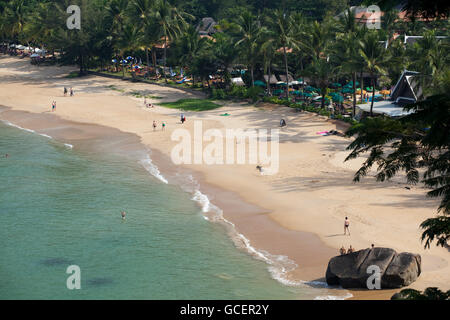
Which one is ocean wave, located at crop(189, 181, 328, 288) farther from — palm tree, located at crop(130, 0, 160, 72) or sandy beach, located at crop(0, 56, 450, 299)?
palm tree, located at crop(130, 0, 160, 72)

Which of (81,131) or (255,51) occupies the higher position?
(255,51)

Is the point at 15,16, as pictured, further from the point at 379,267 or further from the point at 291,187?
the point at 379,267

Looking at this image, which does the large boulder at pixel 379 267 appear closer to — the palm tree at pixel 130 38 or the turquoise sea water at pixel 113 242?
the turquoise sea water at pixel 113 242

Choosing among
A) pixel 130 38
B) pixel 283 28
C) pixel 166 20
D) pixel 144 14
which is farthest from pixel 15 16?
pixel 283 28

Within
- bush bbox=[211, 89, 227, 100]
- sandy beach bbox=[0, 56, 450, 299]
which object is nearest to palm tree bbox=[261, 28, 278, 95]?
sandy beach bbox=[0, 56, 450, 299]

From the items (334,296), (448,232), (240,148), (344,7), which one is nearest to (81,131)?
(240,148)

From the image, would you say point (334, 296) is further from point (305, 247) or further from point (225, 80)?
point (225, 80)
